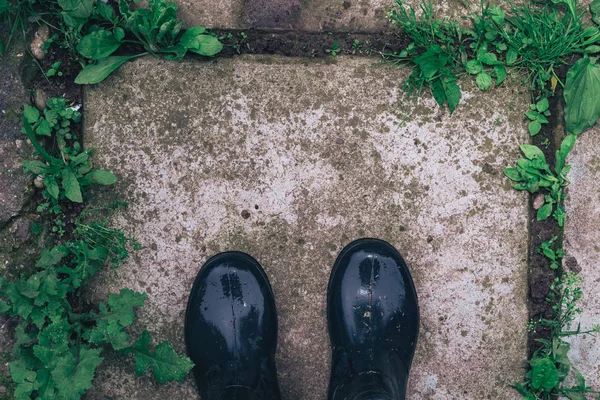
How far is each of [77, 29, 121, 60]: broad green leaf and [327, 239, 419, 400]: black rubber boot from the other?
49.5 inches

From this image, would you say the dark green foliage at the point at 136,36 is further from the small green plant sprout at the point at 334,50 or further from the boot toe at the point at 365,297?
the boot toe at the point at 365,297

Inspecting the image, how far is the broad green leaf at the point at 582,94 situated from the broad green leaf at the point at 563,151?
0.19ft

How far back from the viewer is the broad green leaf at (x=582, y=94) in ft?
6.82

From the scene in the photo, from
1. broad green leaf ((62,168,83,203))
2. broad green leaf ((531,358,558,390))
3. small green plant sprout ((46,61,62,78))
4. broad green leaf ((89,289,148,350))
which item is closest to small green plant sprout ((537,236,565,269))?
broad green leaf ((531,358,558,390))

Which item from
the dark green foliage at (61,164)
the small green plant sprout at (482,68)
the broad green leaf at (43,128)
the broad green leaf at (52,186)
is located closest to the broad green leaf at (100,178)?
the dark green foliage at (61,164)

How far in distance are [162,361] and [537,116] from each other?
71.7 inches

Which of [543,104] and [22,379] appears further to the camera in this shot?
[543,104]

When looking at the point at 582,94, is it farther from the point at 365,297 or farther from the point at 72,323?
the point at 72,323

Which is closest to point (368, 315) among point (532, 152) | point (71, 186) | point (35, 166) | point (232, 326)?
point (232, 326)

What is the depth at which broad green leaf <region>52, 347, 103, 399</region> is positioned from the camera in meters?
1.88

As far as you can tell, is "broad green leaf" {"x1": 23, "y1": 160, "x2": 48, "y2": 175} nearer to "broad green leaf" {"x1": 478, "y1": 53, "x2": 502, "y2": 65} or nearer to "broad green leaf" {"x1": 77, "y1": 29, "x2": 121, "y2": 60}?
"broad green leaf" {"x1": 77, "y1": 29, "x2": 121, "y2": 60}

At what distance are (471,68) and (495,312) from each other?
1.02 meters

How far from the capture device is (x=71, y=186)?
2045 millimetres

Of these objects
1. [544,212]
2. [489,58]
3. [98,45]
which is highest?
[489,58]
